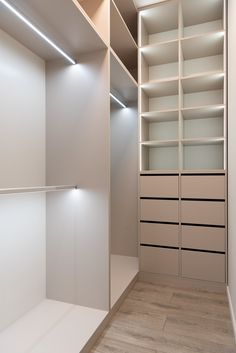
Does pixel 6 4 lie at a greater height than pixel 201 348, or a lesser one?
greater

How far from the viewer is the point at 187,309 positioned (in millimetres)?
1937

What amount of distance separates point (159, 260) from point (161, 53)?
7.36 feet

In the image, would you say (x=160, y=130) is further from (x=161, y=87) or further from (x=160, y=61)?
(x=160, y=61)

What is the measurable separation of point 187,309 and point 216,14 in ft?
9.31

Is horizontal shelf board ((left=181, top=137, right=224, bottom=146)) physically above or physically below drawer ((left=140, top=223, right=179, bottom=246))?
above

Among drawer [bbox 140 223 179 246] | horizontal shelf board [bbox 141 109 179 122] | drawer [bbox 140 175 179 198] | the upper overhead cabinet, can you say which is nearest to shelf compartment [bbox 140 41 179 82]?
horizontal shelf board [bbox 141 109 179 122]

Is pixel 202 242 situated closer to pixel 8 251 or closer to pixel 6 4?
pixel 8 251

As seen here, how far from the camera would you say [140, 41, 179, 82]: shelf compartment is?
2.46m

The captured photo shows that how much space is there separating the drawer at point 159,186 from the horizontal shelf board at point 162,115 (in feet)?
2.21

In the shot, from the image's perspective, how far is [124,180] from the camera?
3.06m

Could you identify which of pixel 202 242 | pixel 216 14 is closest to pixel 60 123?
pixel 202 242

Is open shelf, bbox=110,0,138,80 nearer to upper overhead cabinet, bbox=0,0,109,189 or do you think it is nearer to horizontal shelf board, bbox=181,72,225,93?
upper overhead cabinet, bbox=0,0,109,189

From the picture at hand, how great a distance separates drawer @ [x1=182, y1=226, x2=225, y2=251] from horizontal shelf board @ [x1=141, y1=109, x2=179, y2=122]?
120 cm

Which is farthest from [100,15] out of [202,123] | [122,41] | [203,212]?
[203,212]
